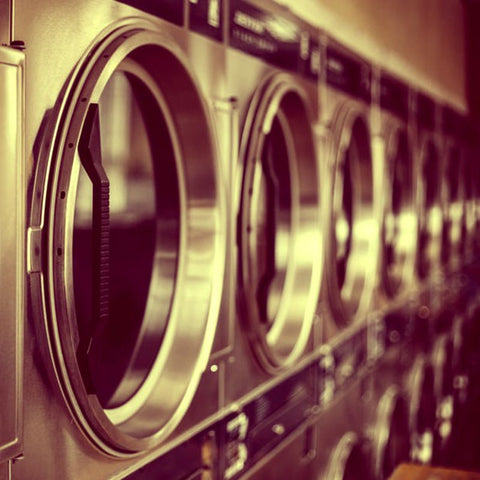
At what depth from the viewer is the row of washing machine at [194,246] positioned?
139 cm

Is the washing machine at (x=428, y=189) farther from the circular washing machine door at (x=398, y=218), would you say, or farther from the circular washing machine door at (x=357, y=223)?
the circular washing machine door at (x=357, y=223)

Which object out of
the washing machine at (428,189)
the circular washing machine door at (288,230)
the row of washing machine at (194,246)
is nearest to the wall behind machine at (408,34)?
the row of washing machine at (194,246)

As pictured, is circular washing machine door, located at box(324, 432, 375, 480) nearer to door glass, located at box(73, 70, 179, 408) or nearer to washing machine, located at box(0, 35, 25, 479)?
door glass, located at box(73, 70, 179, 408)

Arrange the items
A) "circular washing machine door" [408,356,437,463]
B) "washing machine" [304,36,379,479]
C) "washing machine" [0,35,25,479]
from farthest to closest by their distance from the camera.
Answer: "circular washing machine door" [408,356,437,463] < "washing machine" [304,36,379,479] < "washing machine" [0,35,25,479]

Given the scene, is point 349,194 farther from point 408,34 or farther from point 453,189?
point 453,189

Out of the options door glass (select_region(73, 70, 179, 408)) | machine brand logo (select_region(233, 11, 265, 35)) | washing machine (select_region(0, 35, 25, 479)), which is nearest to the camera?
washing machine (select_region(0, 35, 25, 479))

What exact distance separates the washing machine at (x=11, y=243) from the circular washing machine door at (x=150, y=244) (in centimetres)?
31

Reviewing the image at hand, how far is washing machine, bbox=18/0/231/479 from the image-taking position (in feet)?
4.58

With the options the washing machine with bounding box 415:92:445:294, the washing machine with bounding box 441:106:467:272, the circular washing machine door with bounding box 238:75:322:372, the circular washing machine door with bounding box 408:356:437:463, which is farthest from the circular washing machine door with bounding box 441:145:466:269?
the circular washing machine door with bounding box 238:75:322:372

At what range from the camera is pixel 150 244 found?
7.47 ft

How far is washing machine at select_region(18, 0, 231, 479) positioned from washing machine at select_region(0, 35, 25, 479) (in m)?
0.04

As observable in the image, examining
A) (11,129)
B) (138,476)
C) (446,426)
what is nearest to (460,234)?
(446,426)

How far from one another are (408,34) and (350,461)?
8.83ft

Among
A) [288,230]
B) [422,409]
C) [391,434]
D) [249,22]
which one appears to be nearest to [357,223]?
[288,230]
